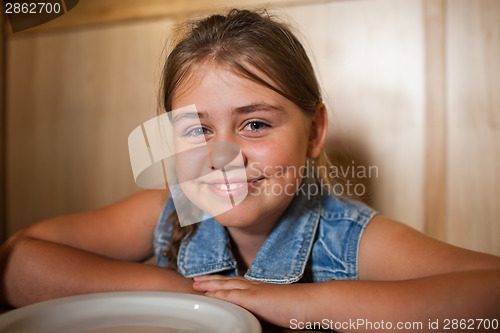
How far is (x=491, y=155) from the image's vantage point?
0.66 meters

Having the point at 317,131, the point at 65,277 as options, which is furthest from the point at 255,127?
the point at 65,277

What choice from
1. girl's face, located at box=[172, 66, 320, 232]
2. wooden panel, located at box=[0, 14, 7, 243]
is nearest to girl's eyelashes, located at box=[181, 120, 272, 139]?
girl's face, located at box=[172, 66, 320, 232]

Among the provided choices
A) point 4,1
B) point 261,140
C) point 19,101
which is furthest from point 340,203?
point 19,101

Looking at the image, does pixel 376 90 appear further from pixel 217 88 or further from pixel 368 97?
pixel 217 88

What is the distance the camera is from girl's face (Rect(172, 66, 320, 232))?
1.46 feet

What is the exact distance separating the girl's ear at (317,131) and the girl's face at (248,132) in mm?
41

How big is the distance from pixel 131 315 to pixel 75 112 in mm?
429

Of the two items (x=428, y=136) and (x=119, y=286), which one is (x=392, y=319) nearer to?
(x=119, y=286)

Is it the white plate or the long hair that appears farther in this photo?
the long hair

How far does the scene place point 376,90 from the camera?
2.40 feet

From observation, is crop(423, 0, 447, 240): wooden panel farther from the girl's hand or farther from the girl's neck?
the girl's hand

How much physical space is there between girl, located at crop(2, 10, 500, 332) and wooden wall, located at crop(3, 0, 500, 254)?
Answer: 0.46ft

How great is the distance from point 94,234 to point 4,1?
0.33 meters

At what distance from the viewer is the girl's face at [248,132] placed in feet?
1.46
